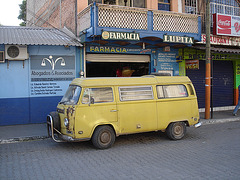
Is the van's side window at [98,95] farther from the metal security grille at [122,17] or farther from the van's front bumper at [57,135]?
the metal security grille at [122,17]

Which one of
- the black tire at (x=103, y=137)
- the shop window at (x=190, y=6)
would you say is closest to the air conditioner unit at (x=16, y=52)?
→ the black tire at (x=103, y=137)

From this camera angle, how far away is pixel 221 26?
14.7 m

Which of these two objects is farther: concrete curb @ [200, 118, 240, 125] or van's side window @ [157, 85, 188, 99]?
concrete curb @ [200, 118, 240, 125]

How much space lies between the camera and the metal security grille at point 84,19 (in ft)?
36.8

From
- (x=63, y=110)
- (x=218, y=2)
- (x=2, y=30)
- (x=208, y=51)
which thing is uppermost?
(x=218, y=2)

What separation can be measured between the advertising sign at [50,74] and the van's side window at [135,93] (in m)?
4.88

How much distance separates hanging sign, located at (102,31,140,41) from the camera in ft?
35.1

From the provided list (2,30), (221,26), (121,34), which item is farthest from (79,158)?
(221,26)

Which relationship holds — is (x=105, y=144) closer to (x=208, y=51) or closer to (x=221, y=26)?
(x=208, y=51)

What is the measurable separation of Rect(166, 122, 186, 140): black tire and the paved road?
27 centimetres

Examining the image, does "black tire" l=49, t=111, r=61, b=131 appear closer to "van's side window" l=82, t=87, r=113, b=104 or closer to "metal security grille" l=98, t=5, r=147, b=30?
"van's side window" l=82, t=87, r=113, b=104

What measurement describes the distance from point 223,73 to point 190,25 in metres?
5.07

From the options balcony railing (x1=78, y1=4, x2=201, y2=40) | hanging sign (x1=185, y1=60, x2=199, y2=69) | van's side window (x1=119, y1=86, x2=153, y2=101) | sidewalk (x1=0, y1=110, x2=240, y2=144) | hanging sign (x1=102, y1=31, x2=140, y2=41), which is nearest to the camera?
van's side window (x1=119, y1=86, x2=153, y2=101)

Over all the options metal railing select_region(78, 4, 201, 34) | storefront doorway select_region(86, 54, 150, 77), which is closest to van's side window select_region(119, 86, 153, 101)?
metal railing select_region(78, 4, 201, 34)
